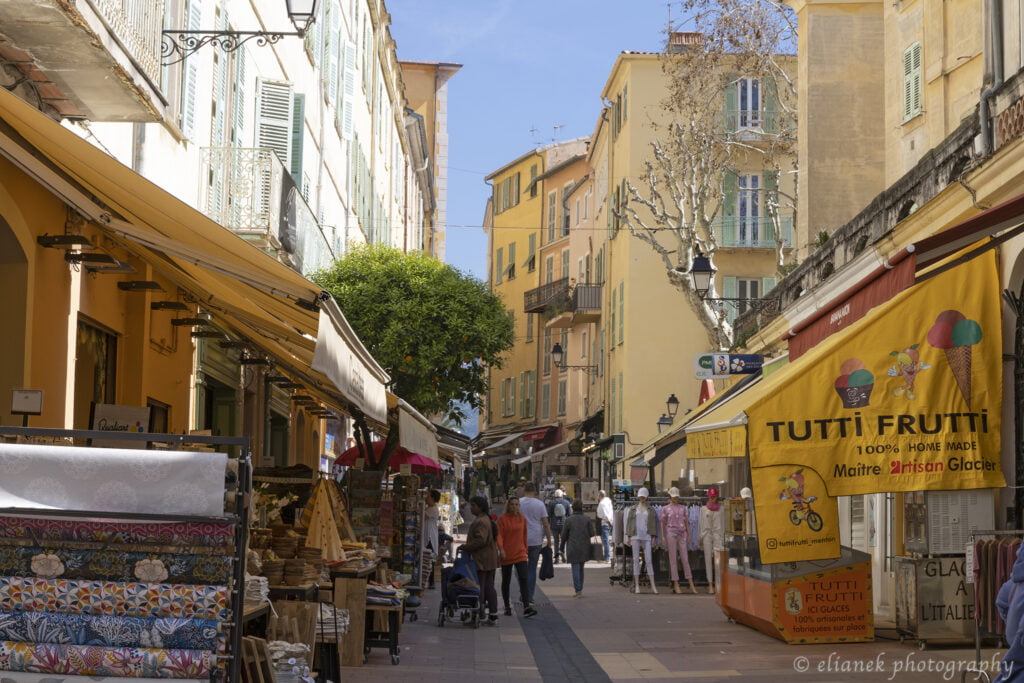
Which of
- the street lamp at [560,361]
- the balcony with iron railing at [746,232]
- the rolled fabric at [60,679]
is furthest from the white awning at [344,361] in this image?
the street lamp at [560,361]

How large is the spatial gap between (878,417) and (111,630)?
7781mm

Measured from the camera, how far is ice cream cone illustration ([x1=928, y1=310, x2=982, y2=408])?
12164 millimetres

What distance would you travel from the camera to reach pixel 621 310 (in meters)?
43.0

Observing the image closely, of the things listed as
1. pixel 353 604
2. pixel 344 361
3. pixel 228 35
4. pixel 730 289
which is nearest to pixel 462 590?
pixel 353 604

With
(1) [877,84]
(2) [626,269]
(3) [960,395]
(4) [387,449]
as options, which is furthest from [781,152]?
(3) [960,395]

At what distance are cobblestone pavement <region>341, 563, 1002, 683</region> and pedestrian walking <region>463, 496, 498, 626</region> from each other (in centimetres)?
44

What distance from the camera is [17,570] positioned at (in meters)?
5.62

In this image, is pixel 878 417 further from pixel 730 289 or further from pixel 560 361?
pixel 560 361

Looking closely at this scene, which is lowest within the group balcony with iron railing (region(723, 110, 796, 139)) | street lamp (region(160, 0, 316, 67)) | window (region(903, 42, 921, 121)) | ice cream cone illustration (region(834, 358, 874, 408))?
ice cream cone illustration (region(834, 358, 874, 408))

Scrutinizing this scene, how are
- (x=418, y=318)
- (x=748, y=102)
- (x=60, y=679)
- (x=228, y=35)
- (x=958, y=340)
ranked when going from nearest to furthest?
1. (x=60, y=679)
2. (x=958, y=340)
3. (x=228, y=35)
4. (x=418, y=318)
5. (x=748, y=102)

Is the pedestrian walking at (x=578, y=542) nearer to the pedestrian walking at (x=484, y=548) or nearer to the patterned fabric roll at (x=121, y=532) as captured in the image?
the pedestrian walking at (x=484, y=548)

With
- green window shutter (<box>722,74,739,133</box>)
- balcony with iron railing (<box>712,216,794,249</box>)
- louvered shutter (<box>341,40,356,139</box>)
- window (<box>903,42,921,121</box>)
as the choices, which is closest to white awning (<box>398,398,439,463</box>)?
window (<box>903,42,921,121</box>)

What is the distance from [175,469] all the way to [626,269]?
121 feet

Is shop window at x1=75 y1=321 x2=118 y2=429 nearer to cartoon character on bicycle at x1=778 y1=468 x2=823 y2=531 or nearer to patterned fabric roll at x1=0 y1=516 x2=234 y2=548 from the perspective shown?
patterned fabric roll at x1=0 y1=516 x2=234 y2=548
